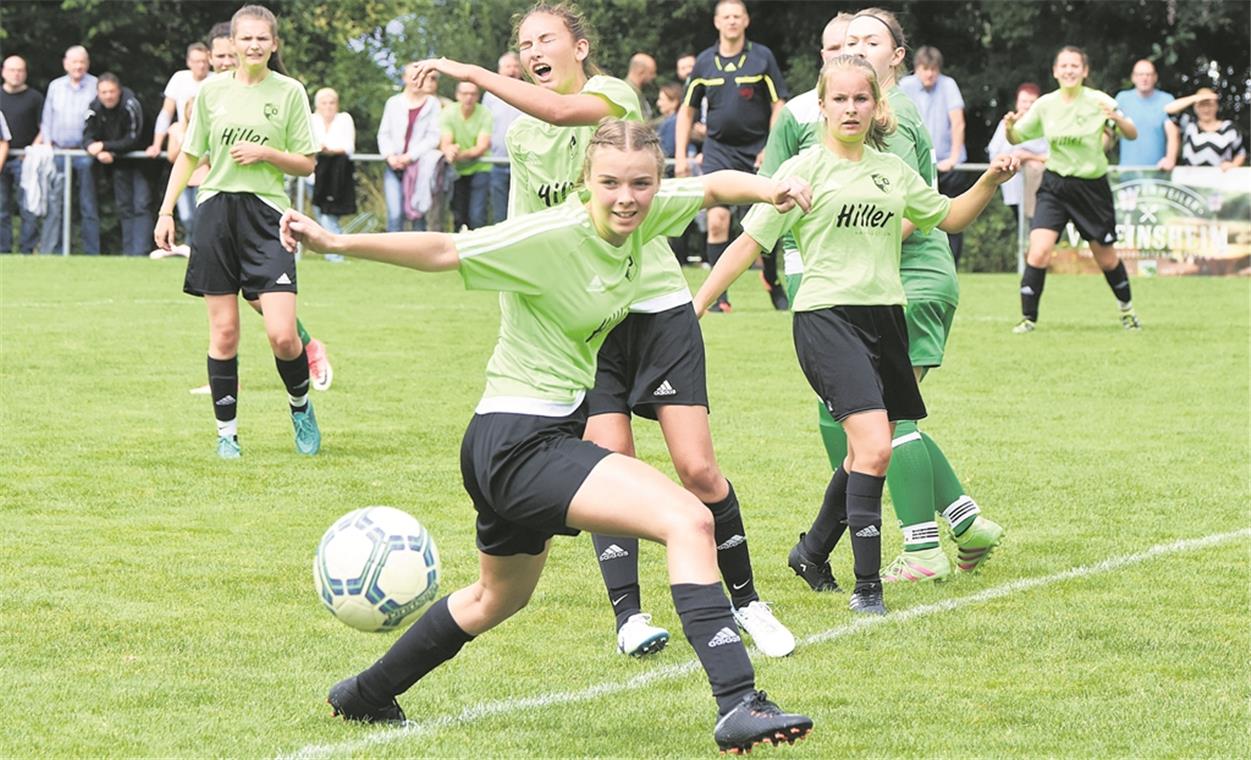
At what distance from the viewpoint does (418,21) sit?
4156 cm

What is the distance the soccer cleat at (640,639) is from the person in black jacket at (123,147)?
1773 cm

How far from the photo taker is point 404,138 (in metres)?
22.6

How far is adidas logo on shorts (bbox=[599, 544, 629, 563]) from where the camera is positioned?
21.1 feet

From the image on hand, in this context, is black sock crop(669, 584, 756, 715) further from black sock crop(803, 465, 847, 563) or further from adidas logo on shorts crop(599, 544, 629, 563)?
black sock crop(803, 465, 847, 563)

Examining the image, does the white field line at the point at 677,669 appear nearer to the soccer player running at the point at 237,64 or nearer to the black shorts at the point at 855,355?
the black shorts at the point at 855,355

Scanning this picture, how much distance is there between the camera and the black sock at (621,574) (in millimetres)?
6367

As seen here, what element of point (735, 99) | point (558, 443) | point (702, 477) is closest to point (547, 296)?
point (558, 443)

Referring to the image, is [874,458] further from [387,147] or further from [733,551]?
[387,147]

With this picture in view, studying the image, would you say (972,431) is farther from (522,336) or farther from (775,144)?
(522,336)

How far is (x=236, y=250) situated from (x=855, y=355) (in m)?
4.26

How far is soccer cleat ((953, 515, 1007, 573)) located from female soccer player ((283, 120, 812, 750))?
2444 millimetres

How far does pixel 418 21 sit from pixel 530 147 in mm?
35652

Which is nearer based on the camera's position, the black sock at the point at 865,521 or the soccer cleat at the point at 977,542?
the black sock at the point at 865,521

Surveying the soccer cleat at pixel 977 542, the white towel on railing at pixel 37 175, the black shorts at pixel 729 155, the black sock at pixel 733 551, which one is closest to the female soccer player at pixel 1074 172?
the black shorts at pixel 729 155
